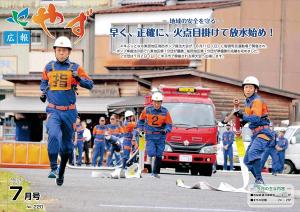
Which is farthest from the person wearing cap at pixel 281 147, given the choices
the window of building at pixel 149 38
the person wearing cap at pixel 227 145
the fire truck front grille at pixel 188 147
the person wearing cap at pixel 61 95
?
the person wearing cap at pixel 61 95

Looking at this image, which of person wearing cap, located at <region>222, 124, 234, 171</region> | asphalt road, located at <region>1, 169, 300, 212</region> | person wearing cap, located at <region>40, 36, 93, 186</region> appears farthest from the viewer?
person wearing cap, located at <region>222, 124, 234, 171</region>

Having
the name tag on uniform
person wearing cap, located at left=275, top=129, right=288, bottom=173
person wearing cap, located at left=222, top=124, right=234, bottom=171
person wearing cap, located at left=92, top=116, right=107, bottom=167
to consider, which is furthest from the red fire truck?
the name tag on uniform

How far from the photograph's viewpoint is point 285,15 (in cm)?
4525

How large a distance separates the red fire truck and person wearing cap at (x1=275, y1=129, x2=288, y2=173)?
609 cm

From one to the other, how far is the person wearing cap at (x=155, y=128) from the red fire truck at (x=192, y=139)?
3866 millimetres

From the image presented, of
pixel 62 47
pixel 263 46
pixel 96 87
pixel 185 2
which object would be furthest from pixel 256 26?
pixel 62 47

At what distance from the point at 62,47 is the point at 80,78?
570mm

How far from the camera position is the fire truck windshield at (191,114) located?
973 inches

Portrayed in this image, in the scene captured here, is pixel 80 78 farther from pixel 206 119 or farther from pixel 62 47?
pixel 206 119

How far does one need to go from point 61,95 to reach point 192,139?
1071 cm

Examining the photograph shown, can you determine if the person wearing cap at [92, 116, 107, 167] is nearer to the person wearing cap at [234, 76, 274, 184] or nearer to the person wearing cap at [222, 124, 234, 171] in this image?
the person wearing cap at [222, 124, 234, 171]

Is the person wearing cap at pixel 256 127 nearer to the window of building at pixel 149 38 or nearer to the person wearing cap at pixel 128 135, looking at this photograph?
the person wearing cap at pixel 128 135

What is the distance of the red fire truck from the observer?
24.5m

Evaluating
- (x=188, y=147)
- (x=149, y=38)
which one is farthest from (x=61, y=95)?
(x=149, y=38)
